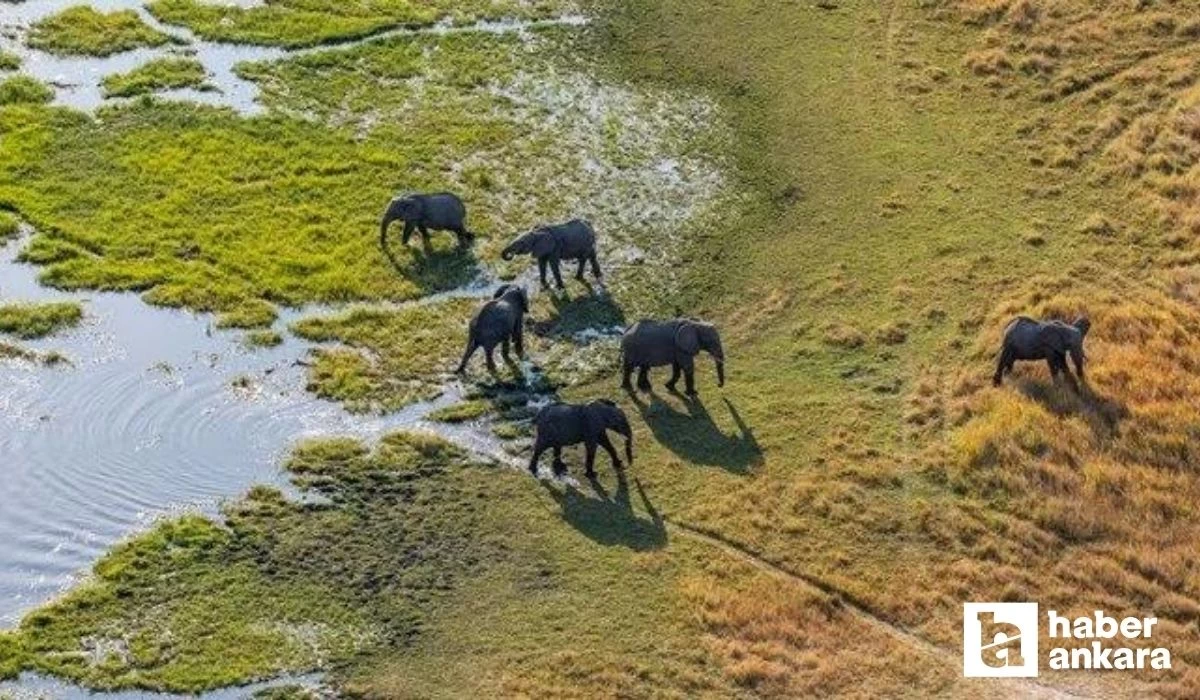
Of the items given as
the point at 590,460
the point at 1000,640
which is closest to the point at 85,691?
the point at 590,460

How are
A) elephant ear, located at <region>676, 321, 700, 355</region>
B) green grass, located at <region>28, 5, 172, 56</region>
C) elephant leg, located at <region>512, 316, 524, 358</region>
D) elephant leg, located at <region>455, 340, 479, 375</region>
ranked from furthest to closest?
green grass, located at <region>28, 5, 172, 56</region> < elephant leg, located at <region>512, 316, 524, 358</region> < elephant leg, located at <region>455, 340, 479, 375</region> < elephant ear, located at <region>676, 321, 700, 355</region>

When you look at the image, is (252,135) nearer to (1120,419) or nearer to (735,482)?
(735,482)

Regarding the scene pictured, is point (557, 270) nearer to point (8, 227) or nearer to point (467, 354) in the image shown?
point (467, 354)

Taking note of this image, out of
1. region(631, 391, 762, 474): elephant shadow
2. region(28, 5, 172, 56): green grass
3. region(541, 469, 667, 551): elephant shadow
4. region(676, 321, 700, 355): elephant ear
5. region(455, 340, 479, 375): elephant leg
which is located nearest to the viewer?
region(541, 469, 667, 551): elephant shadow

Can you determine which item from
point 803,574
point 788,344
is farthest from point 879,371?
point 803,574

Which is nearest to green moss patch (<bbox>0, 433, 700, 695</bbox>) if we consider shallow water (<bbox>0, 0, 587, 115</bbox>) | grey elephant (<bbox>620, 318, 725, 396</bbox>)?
grey elephant (<bbox>620, 318, 725, 396</bbox>)

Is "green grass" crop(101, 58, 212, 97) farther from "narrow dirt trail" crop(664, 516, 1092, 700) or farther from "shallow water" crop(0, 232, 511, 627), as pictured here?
"narrow dirt trail" crop(664, 516, 1092, 700)

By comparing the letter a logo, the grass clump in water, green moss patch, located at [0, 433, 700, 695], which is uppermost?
the grass clump in water
